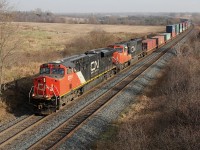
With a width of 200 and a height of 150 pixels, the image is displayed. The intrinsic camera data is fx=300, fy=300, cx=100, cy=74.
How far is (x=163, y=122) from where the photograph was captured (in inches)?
629

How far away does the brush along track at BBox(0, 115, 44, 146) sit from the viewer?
610 inches

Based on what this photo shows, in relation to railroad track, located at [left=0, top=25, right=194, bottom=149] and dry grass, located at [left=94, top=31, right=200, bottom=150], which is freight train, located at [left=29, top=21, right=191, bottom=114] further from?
dry grass, located at [left=94, top=31, right=200, bottom=150]

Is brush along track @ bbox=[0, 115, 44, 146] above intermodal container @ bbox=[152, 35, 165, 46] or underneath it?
underneath

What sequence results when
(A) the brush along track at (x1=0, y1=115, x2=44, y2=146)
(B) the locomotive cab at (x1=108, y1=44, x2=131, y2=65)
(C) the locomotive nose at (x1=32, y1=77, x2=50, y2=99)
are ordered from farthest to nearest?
(B) the locomotive cab at (x1=108, y1=44, x2=131, y2=65)
(C) the locomotive nose at (x1=32, y1=77, x2=50, y2=99)
(A) the brush along track at (x1=0, y1=115, x2=44, y2=146)

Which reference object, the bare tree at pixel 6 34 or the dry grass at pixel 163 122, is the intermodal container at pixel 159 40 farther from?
the bare tree at pixel 6 34

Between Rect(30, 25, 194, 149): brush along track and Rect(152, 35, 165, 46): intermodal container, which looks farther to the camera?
Rect(152, 35, 165, 46): intermodal container

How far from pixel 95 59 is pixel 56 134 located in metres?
11.2

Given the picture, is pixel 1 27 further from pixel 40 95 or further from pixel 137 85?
pixel 137 85

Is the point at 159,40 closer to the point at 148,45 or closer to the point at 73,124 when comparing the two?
the point at 148,45

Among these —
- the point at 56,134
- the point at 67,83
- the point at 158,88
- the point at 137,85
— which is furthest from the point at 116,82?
the point at 56,134

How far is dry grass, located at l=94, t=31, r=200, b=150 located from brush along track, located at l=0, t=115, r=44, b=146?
4.54 metres

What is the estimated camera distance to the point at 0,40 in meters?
20.8

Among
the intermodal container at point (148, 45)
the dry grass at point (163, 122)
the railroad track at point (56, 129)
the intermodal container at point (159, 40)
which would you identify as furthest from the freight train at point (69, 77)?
Answer: the intermodal container at point (159, 40)

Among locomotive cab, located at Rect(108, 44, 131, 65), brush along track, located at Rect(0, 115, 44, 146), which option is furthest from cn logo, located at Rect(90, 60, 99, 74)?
brush along track, located at Rect(0, 115, 44, 146)
